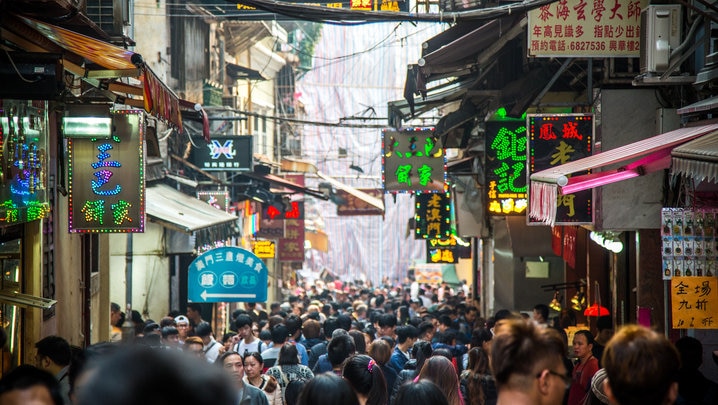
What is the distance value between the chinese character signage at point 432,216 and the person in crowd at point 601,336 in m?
9.61

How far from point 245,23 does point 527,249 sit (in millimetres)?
12897

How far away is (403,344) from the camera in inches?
481

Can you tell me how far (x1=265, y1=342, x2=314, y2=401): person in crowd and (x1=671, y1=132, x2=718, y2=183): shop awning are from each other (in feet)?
12.5

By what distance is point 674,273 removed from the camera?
927cm

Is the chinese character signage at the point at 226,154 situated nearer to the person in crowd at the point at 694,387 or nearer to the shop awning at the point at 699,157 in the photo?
the shop awning at the point at 699,157

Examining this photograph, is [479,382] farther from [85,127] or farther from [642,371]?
[85,127]

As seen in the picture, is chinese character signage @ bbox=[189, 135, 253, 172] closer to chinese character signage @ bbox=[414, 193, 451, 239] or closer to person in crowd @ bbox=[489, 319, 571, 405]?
chinese character signage @ bbox=[414, 193, 451, 239]

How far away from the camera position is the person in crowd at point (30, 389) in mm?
4605

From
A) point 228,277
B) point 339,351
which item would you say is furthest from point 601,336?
point 228,277

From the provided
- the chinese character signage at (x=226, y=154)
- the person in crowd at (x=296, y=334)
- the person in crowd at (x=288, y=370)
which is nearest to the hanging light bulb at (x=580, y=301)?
the person in crowd at (x=296, y=334)

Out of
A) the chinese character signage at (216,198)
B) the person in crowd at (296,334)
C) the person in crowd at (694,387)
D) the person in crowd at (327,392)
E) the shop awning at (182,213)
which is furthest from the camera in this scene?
the chinese character signage at (216,198)

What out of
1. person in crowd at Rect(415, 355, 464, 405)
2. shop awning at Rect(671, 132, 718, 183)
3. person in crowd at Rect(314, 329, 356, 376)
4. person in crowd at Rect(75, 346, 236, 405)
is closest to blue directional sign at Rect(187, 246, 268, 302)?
person in crowd at Rect(314, 329, 356, 376)

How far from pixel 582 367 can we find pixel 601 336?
103 inches

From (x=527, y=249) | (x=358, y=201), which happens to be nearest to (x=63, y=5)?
(x=527, y=249)
